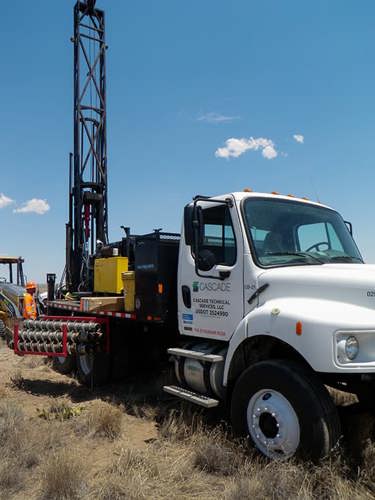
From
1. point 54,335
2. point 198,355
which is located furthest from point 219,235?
point 54,335

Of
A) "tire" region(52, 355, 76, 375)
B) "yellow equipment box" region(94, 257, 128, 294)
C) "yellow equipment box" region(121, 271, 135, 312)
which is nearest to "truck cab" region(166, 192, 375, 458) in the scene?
"yellow equipment box" region(121, 271, 135, 312)

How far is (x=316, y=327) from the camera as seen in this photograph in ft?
12.6

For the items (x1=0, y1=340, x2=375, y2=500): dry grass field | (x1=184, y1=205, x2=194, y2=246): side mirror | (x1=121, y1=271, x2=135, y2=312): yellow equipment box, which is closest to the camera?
(x1=0, y1=340, x2=375, y2=500): dry grass field

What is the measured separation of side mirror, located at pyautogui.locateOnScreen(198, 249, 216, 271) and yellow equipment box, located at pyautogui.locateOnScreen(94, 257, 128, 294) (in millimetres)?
2707

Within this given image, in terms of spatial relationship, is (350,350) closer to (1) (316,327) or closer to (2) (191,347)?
(1) (316,327)

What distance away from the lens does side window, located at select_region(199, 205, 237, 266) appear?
5.12m

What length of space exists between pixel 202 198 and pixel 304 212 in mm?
1295

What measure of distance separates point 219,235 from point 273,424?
202 centimetres

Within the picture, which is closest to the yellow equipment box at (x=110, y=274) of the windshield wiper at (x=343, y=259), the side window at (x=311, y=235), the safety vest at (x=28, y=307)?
the side window at (x=311, y=235)

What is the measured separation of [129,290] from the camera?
Result: 6617 millimetres

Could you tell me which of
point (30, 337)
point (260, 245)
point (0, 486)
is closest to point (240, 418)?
point (260, 245)

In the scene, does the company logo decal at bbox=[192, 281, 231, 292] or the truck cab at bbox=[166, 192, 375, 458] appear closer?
the truck cab at bbox=[166, 192, 375, 458]

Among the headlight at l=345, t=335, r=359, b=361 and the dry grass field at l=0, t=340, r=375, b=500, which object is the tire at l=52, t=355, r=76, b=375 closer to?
the dry grass field at l=0, t=340, r=375, b=500

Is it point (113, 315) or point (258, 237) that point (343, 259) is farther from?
point (113, 315)
